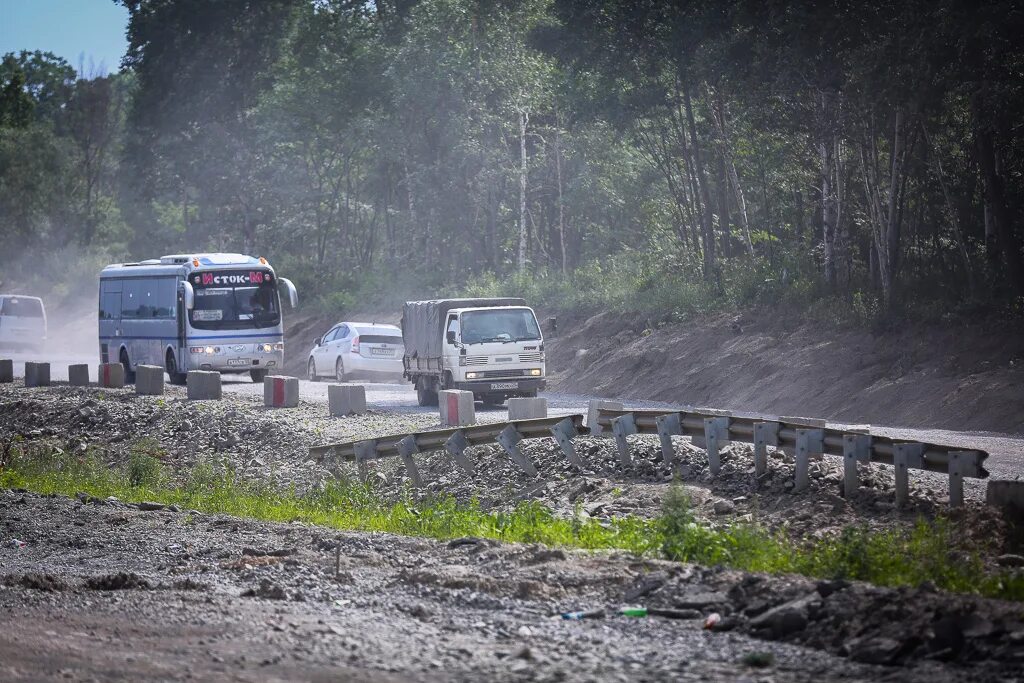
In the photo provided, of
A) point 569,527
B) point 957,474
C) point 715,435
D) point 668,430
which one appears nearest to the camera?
point 957,474

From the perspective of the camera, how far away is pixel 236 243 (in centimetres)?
7169

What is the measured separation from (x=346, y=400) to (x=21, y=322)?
35530 mm

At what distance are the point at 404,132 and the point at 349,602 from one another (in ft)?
156

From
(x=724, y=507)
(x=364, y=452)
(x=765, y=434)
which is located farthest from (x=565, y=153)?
(x=724, y=507)

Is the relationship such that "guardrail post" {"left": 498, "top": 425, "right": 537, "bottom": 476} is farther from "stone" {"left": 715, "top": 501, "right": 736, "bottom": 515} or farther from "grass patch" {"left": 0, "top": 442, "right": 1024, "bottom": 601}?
"stone" {"left": 715, "top": 501, "right": 736, "bottom": 515}

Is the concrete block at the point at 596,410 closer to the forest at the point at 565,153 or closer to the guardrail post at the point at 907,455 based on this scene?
the guardrail post at the point at 907,455

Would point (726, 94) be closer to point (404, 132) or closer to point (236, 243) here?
point (404, 132)

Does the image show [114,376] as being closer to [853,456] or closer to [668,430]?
[668,430]

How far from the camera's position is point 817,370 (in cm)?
2697

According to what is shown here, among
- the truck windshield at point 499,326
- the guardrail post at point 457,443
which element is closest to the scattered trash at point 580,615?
the guardrail post at point 457,443

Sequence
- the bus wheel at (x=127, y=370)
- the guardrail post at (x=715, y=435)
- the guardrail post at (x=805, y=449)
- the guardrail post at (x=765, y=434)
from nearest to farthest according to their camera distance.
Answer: the guardrail post at (x=805, y=449) → the guardrail post at (x=765, y=434) → the guardrail post at (x=715, y=435) → the bus wheel at (x=127, y=370)

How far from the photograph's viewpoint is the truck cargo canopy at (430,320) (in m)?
27.6

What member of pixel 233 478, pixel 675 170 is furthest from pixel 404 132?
pixel 233 478

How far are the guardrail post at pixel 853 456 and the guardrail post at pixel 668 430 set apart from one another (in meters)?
2.60
